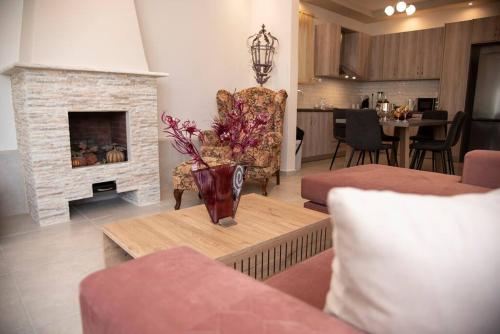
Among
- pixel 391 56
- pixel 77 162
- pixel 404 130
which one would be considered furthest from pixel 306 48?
pixel 77 162

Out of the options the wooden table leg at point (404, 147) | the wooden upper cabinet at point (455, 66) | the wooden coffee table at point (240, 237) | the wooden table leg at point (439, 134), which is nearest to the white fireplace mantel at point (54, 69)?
the wooden coffee table at point (240, 237)

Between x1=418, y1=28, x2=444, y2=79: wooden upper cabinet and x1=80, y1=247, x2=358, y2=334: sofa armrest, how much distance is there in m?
6.48

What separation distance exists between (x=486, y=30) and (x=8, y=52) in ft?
20.9

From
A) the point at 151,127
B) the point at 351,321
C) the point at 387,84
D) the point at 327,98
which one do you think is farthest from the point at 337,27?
the point at 351,321

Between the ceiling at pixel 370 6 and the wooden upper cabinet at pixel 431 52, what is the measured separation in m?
0.43

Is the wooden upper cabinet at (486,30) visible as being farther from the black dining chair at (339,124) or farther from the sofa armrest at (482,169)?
the sofa armrest at (482,169)

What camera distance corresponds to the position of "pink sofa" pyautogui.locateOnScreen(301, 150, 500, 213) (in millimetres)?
2021

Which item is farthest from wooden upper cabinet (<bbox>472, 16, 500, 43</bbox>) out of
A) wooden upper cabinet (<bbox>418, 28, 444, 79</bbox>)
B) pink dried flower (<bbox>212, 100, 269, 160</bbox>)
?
pink dried flower (<bbox>212, 100, 269, 160</bbox>)

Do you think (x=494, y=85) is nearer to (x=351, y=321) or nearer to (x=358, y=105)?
(x=358, y=105)

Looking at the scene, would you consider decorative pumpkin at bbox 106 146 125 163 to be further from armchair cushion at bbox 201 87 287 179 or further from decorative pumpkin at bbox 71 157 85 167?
armchair cushion at bbox 201 87 287 179

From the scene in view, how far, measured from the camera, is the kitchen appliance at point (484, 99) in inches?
207

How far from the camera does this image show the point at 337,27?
5961 mm

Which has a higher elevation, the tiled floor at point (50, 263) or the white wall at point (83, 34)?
the white wall at point (83, 34)

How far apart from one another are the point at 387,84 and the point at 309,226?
6.26 meters
